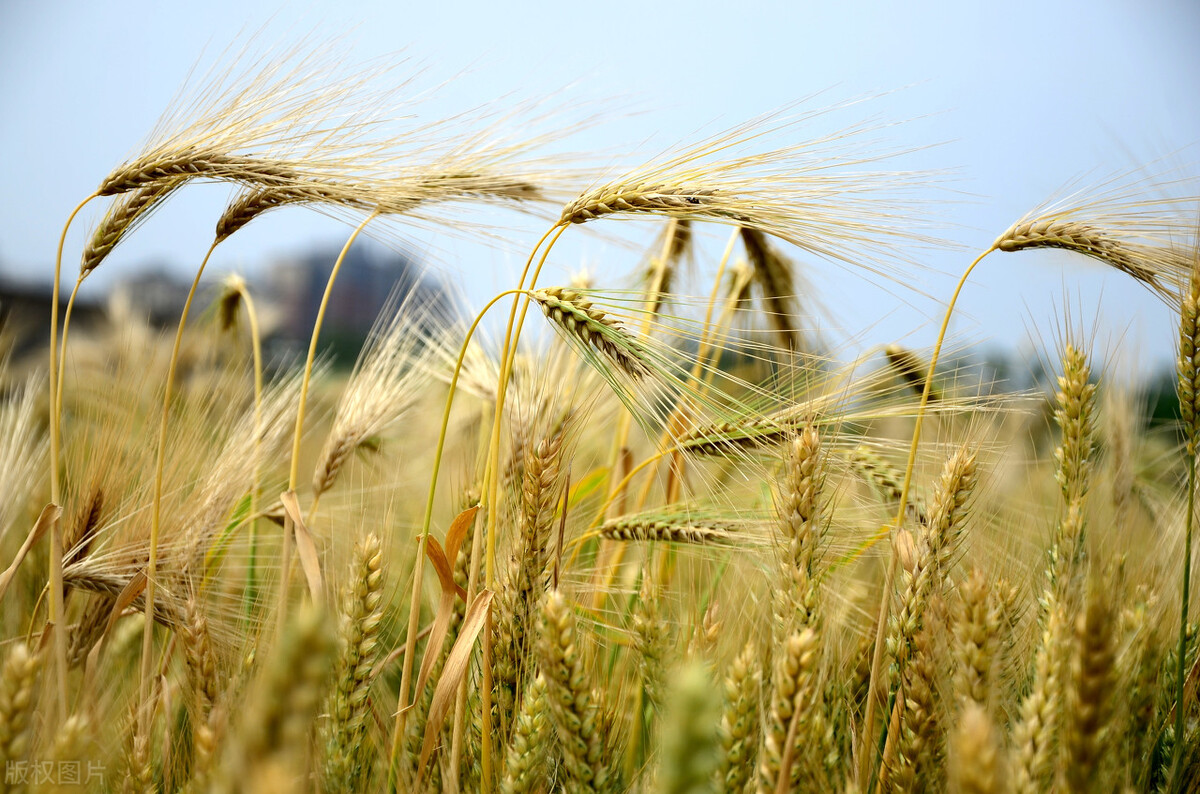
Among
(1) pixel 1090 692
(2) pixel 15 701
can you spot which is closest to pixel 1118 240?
(1) pixel 1090 692

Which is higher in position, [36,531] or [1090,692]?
[1090,692]

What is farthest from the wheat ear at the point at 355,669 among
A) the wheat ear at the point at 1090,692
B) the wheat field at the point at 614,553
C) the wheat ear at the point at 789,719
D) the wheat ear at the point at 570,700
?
the wheat ear at the point at 1090,692

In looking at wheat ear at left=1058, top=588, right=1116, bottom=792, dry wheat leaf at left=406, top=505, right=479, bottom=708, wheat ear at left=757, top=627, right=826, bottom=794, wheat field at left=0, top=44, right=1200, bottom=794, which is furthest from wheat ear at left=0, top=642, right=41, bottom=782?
wheat ear at left=1058, top=588, right=1116, bottom=792

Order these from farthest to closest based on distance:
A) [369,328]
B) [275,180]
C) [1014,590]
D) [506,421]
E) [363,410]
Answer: [369,328] → [363,410] → [506,421] → [275,180] → [1014,590]

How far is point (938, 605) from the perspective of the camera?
110cm

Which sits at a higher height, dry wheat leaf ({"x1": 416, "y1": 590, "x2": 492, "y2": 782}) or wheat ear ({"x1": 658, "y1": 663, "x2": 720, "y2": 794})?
wheat ear ({"x1": 658, "y1": 663, "x2": 720, "y2": 794})

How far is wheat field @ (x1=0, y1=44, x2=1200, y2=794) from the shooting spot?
98cm

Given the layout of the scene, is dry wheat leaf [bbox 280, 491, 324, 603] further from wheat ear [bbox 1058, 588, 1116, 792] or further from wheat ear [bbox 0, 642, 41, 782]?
wheat ear [bbox 1058, 588, 1116, 792]

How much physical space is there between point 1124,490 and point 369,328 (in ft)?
7.36

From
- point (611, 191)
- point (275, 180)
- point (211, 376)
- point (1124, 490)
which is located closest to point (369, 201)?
point (275, 180)

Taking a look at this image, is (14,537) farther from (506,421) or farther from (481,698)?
(481,698)

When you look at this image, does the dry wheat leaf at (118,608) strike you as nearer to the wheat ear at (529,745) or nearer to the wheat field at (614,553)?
the wheat field at (614,553)

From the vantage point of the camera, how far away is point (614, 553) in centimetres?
171

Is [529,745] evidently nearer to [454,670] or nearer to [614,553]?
[454,670]
